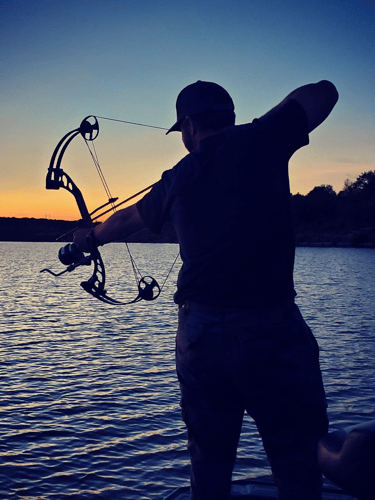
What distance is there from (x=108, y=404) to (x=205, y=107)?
9.92m

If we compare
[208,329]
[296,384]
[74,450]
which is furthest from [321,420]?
[74,450]

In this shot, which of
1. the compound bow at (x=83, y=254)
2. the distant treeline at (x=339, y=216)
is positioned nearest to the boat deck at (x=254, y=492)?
the compound bow at (x=83, y=254)

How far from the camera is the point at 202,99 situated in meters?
3.14

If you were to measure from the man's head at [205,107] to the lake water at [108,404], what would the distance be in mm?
5967

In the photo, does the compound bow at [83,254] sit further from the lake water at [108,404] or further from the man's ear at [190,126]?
the lake water at [108,404]

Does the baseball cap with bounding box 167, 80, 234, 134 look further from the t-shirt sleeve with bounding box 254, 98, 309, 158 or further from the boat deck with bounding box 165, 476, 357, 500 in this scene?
the boat deck with bounding box 165, 476, 357, 500

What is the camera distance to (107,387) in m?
13.5

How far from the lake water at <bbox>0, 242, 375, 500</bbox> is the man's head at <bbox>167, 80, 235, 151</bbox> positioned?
235 inches

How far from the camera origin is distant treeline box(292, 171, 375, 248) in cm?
16112

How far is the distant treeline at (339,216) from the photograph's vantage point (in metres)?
161

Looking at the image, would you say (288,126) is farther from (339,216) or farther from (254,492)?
(339,216)

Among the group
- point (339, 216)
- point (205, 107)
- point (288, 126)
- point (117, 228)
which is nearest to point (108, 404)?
point (117, 228)

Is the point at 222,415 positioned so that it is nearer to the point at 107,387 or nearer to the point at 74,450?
the point at 74,450

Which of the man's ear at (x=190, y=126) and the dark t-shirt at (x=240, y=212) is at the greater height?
the man's ear at (x=190, y=126)
